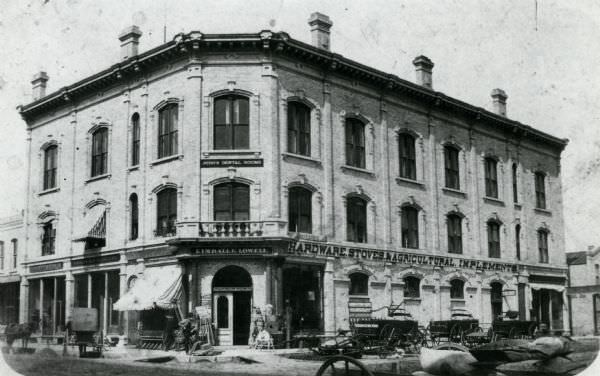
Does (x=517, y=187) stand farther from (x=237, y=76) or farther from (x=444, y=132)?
(x=237, y=76)

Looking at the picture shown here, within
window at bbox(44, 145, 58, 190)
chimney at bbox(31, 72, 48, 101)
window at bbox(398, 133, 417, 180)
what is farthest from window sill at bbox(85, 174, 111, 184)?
window at bbox(398, 133, 417, 180)

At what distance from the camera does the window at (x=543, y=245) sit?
137ft

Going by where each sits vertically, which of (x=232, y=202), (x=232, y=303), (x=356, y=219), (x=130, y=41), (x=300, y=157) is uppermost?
(x=130, y=41)

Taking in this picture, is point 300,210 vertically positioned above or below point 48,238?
above

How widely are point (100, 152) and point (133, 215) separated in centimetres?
351

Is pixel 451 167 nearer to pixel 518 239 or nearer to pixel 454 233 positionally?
pixel 454 233

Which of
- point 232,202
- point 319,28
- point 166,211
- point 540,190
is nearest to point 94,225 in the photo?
point 166,211

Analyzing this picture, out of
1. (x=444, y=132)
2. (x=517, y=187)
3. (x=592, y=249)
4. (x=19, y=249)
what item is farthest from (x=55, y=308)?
(x=592, y=249)

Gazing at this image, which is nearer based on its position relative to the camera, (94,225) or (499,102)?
(94,225)

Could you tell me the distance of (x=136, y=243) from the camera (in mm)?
29422

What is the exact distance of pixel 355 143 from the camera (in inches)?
1244

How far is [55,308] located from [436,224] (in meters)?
18.3

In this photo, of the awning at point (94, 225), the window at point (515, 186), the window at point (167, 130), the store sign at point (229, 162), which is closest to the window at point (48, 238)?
the awning at point (94, 225)

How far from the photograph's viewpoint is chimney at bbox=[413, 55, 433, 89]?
118 feet
